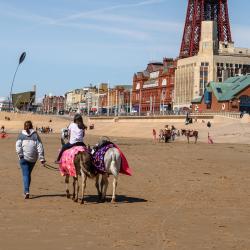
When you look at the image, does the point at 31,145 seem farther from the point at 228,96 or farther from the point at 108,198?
the point at 228,96

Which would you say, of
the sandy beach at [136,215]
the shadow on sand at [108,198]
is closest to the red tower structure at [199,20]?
the sandy beach at [136,215]

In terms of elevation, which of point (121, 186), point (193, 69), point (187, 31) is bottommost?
point (121, 186)

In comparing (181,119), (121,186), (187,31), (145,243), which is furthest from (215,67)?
(145,243)

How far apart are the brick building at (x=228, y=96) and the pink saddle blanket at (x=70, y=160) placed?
→ 8350 cm

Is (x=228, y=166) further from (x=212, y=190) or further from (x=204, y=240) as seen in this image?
(x=204, y=240)

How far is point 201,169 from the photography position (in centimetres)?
2081

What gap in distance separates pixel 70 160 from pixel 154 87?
136m

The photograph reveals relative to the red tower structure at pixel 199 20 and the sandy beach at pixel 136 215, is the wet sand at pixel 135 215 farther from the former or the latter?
the red tower structure at pixel 199 20

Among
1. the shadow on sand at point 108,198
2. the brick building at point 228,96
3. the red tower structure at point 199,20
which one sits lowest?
the shadow on sand at point 108,198

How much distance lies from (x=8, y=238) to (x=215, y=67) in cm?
10944

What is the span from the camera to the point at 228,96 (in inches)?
3780

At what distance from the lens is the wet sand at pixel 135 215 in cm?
813

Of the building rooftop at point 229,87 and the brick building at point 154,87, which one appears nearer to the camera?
the building rooftop at point 229,87

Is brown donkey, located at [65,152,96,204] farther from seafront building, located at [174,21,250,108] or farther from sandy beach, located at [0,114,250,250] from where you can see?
seafront building, located at [174,21,250,108]
